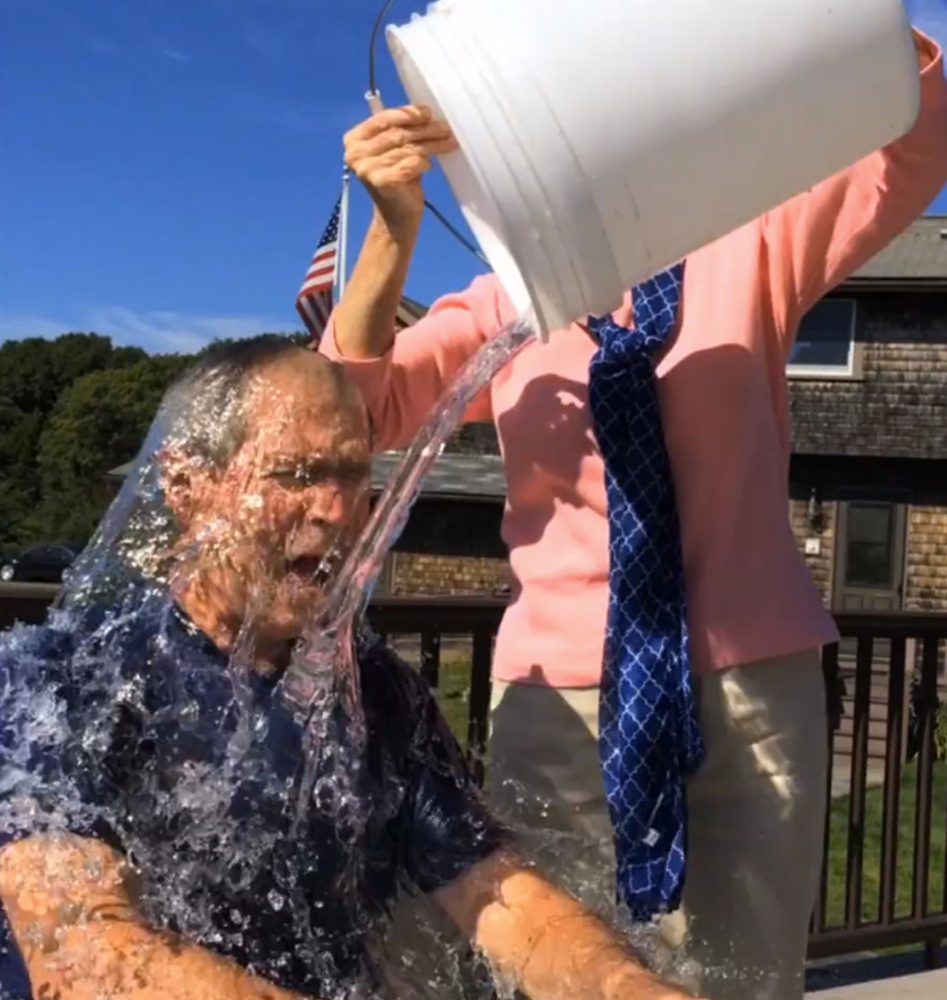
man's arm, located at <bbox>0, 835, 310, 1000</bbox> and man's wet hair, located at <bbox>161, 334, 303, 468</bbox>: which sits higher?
man's wet hair, located at <bbox>161, 334, 303, 468</bbox>

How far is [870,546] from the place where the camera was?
1669 centimetres

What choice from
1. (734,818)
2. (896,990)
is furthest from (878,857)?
(734,818)

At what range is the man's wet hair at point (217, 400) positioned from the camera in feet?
4.24

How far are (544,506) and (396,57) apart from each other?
0.58 m

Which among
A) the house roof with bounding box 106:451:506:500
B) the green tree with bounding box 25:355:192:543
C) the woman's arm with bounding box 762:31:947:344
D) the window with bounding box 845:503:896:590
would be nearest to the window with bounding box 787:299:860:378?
the window with bounding box 845:503:896:590

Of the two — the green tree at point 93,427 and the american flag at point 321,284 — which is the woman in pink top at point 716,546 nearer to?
the american flag at point 321,284

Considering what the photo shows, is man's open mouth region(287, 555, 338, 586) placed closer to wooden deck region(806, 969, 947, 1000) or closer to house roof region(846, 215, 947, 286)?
wooden deck region(806, 969, 947, 1000)

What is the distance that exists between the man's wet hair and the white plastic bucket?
254 millimetres

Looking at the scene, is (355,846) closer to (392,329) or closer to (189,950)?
(189,950)

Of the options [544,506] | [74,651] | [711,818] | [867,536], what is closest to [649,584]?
[544,506]

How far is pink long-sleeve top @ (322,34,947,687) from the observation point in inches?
65.5

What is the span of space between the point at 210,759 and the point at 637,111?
68 centimetres

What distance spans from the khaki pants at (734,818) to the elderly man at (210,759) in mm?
312

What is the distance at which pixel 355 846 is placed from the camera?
141 cm
